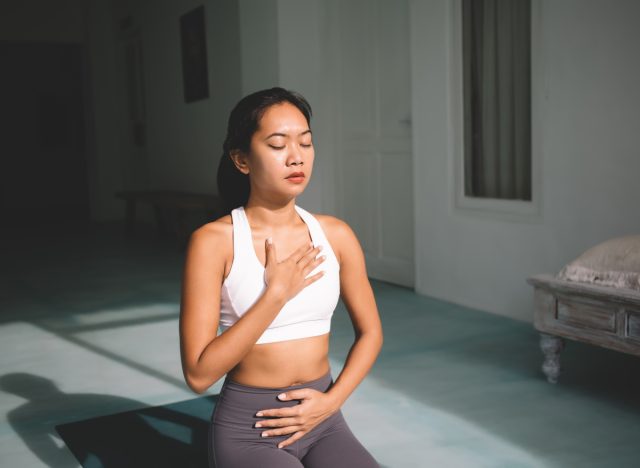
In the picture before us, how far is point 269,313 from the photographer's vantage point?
1393 millimetres

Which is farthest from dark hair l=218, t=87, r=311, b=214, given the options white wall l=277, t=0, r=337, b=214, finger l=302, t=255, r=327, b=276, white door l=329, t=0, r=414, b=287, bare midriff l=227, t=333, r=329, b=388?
white wall l=277, t=0, r=337, b=214

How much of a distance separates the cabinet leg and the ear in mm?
1731

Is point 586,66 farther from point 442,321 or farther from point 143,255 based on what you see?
point 143,255

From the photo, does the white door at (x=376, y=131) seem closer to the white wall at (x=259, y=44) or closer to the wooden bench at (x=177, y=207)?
the white wall at (x=259, y=44)

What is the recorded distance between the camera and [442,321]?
156 inches

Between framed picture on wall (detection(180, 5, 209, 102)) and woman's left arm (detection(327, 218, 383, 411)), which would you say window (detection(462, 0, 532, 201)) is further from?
framed picture on wall (detection(180, 5, 209, 102))

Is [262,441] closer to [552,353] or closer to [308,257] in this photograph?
[308,257]

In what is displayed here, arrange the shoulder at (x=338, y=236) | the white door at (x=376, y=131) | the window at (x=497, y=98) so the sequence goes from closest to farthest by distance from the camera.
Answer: the shoulder at (x=338, y=236) → the window at (x=497, y=98) → the white door at (x=376, y=131)

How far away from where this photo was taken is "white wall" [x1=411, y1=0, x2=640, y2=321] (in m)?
3.26

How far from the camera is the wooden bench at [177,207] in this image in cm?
675

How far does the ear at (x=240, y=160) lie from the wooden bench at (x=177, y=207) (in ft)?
14.5

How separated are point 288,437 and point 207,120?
6395 millimetres

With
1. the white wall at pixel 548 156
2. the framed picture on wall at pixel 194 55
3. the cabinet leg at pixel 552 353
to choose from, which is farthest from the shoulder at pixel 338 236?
the framed picture on wall at pixel 194 55

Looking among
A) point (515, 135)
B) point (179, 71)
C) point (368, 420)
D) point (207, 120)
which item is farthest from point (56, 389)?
point (179, 71)
